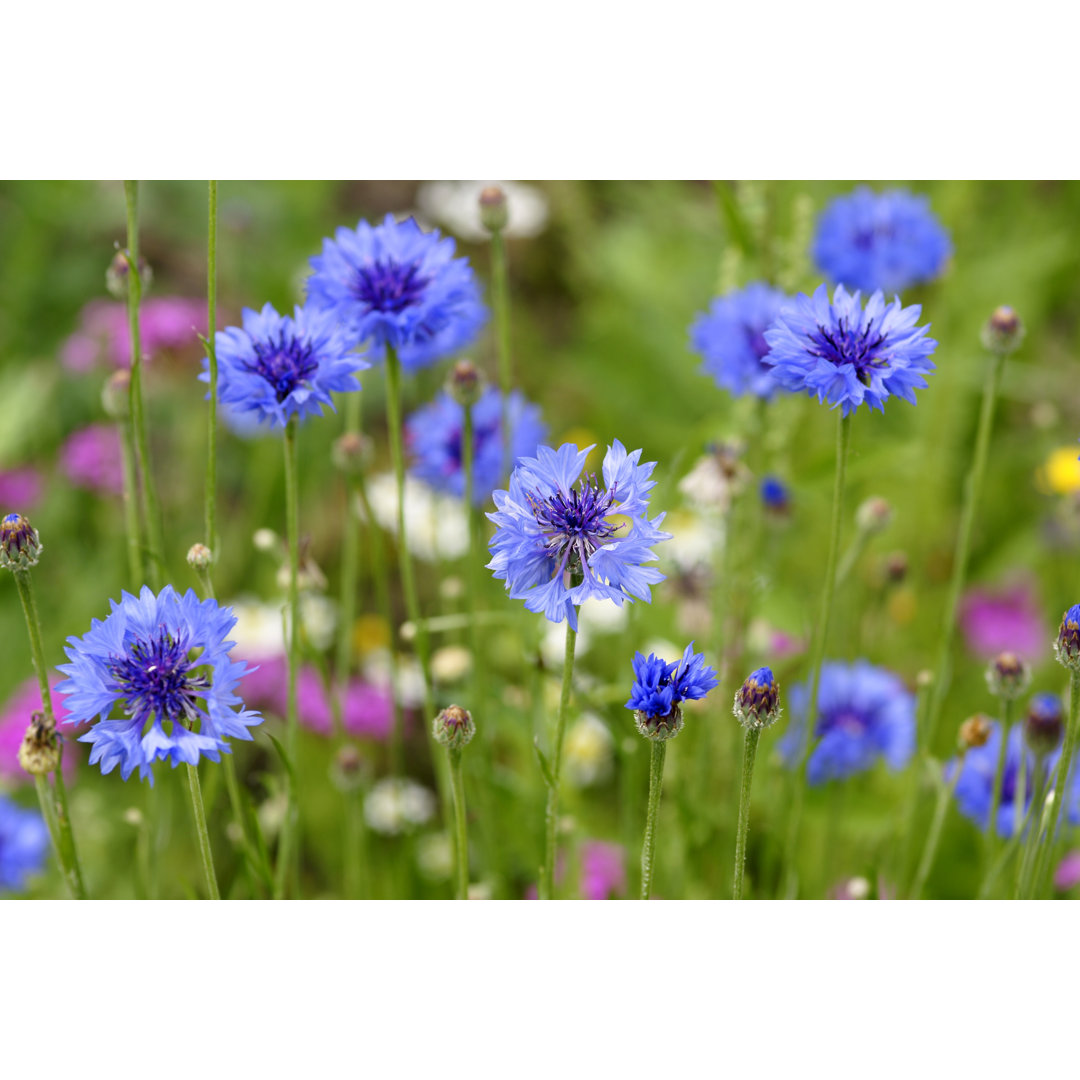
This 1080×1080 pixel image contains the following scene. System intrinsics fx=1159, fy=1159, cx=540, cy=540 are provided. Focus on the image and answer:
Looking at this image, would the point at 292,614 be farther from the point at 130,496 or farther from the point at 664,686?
the point at 664,686

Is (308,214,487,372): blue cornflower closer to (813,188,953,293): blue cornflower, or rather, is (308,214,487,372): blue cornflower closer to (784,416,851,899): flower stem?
(784,416,851,899): flower stem

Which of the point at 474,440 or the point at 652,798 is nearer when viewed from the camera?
the point at 652,798

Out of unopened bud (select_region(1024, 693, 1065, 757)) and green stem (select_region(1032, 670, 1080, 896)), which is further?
unopened bud (select_region(1024, 693, 1065, 757))

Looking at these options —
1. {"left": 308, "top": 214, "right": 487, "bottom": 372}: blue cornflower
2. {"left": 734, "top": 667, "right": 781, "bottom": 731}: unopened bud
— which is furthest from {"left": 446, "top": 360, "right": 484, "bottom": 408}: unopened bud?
{"left": 734, "top": 667, "right": 781, "bottom": 731}: unopened bud

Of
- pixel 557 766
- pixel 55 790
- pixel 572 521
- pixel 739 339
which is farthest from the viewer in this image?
pixel 739 339

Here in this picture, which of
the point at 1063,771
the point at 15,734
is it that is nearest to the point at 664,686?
the point at 1063,771

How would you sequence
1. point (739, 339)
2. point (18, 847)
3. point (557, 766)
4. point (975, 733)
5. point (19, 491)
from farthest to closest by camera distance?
point (19, 491)
point (18, 847)
point (739, 339)
point (975, 733)
point (557, 766)
